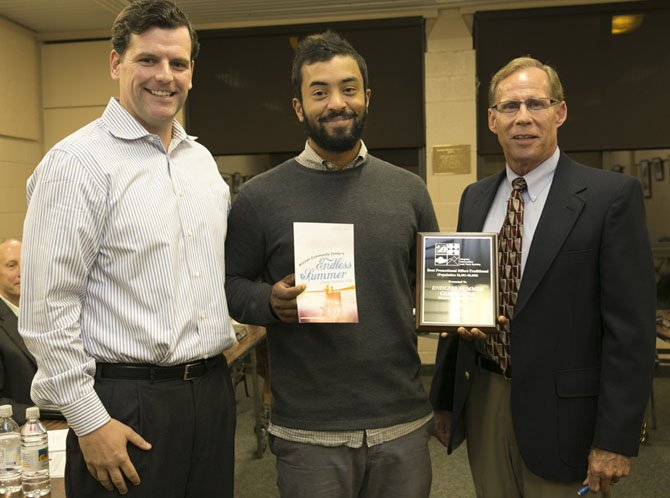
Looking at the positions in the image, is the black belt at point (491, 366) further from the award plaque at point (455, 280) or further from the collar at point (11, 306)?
the collar at point (11, 306)

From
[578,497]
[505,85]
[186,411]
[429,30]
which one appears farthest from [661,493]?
[429,30]

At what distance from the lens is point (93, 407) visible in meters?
1.45

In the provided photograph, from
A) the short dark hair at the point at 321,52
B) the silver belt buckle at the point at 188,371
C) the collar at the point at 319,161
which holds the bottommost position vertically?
the silver belt buckle at the point at 188,371

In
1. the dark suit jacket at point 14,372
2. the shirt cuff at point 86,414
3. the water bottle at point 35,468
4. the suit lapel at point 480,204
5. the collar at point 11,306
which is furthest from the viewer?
the collar at point 11,306

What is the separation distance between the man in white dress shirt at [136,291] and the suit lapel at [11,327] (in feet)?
5.55

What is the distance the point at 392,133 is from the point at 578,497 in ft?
14.0

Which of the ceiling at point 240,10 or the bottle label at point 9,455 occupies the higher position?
the ceiling at point 240,10

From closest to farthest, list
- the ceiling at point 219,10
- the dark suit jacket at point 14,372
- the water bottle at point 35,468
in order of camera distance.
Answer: the water bottle at point 35,468 < the dark suit jacket at point 14,372 < the ceiling at point 219,10

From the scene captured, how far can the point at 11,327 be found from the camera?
3062mm

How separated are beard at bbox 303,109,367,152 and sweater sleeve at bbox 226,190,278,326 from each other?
0.90 ft

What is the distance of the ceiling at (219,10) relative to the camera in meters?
5.40

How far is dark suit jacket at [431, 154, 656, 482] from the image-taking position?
1.68m

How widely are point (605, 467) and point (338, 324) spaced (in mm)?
818

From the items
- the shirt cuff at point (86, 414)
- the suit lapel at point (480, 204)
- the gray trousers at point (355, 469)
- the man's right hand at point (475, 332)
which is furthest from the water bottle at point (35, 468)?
the suit lapel at point (480, 204)
